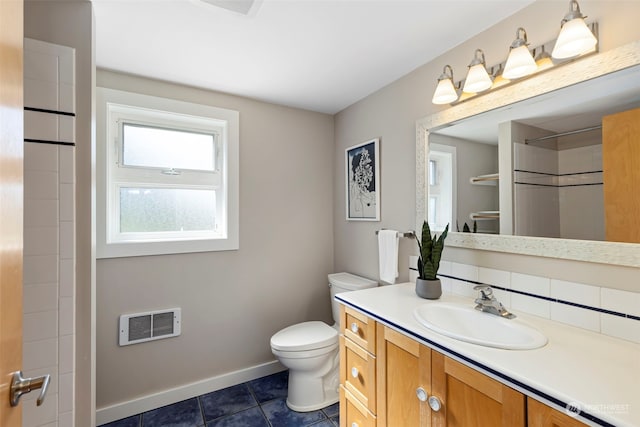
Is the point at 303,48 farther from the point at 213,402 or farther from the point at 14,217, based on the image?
the point at 213,402

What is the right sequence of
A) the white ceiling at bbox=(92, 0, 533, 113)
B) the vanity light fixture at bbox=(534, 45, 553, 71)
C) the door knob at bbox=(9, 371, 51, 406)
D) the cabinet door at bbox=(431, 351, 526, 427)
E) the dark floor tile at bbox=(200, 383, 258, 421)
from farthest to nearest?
1. the dark floor tile at bbox=(200, 383, 258, 421)
2. the white ceiling at bbox=(92, 0, 533, 113)
3. the vanity light fixture at bbox=(534, 45, 553, 71)
4. the cabinet door at bbox=(431, 351, 526, 427)
5. the door knob at bbox=(9, 371, 51, 406)

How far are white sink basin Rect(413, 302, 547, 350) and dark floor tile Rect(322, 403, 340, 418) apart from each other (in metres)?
1.05

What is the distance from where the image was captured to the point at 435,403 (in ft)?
3.09

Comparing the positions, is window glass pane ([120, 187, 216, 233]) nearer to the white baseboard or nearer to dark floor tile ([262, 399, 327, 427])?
the white baseboard

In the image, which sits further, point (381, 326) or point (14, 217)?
point (381, 326)

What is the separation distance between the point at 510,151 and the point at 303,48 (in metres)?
1.17

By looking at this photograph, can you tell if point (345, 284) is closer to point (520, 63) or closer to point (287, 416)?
point (287, 416)

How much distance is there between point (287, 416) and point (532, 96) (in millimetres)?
2158

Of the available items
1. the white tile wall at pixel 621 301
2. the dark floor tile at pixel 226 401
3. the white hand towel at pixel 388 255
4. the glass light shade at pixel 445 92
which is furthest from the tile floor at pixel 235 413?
the glass light shade at pixel 445 92

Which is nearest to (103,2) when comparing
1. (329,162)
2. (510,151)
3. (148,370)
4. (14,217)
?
(14,217)

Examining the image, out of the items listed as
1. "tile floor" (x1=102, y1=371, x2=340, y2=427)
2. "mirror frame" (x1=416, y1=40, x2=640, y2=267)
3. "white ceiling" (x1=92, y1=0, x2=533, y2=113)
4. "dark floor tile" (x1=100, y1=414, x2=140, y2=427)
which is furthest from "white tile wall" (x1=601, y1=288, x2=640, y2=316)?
"dark floor tile" (x1=100, y1=414, x2=140, y2=427)

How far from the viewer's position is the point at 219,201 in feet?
7.04

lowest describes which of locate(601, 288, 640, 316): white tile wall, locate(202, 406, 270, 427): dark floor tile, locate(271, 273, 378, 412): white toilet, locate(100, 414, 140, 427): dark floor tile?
locate(100, 414, 140, 427): dark floor tile

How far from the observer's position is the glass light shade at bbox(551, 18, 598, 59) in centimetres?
97
